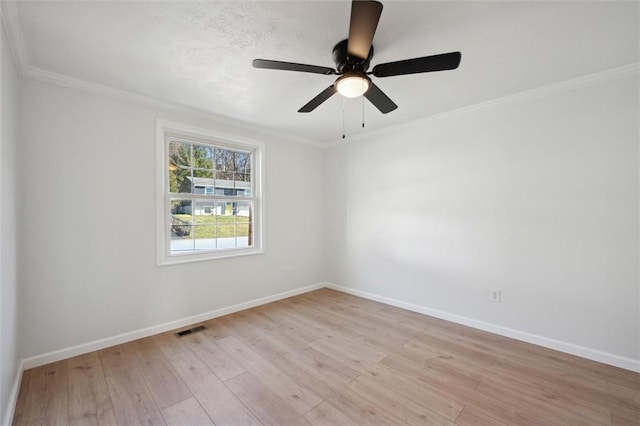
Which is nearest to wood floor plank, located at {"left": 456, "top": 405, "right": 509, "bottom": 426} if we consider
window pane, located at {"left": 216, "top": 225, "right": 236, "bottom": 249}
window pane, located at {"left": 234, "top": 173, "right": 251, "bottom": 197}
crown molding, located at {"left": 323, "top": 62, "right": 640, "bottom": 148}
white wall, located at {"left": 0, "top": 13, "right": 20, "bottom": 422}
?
white wall, located at {"left": 0, "top": 13, "right": 20, "bottom": 422}

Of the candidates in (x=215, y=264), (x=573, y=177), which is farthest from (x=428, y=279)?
(x=215, y=264)

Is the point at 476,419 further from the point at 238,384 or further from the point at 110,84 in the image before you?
the point at 110,84

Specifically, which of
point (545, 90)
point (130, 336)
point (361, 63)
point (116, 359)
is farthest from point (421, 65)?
point (130, 336)

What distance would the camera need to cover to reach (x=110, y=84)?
8.06 ft

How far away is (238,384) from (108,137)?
2.50m

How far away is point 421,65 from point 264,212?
9.02ft

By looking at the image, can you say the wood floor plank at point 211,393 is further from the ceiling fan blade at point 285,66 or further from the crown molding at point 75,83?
the crown molding at point 75,83

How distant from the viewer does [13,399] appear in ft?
5.74

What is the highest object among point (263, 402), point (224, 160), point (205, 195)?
point (224, 160)

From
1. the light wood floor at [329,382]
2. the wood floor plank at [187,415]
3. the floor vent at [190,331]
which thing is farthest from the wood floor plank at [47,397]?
the floor vent at [190,331]

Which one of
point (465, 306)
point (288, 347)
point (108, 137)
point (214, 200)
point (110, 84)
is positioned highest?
point (110, 84)

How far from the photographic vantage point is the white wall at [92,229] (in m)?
2.22

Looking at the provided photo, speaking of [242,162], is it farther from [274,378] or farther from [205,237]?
[274,378]

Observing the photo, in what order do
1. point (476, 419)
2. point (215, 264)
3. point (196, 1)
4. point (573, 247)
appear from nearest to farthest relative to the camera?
1. point (196, 1)
2. point (476, 419)
3. point (573, 247)
4. point (215, 264)
